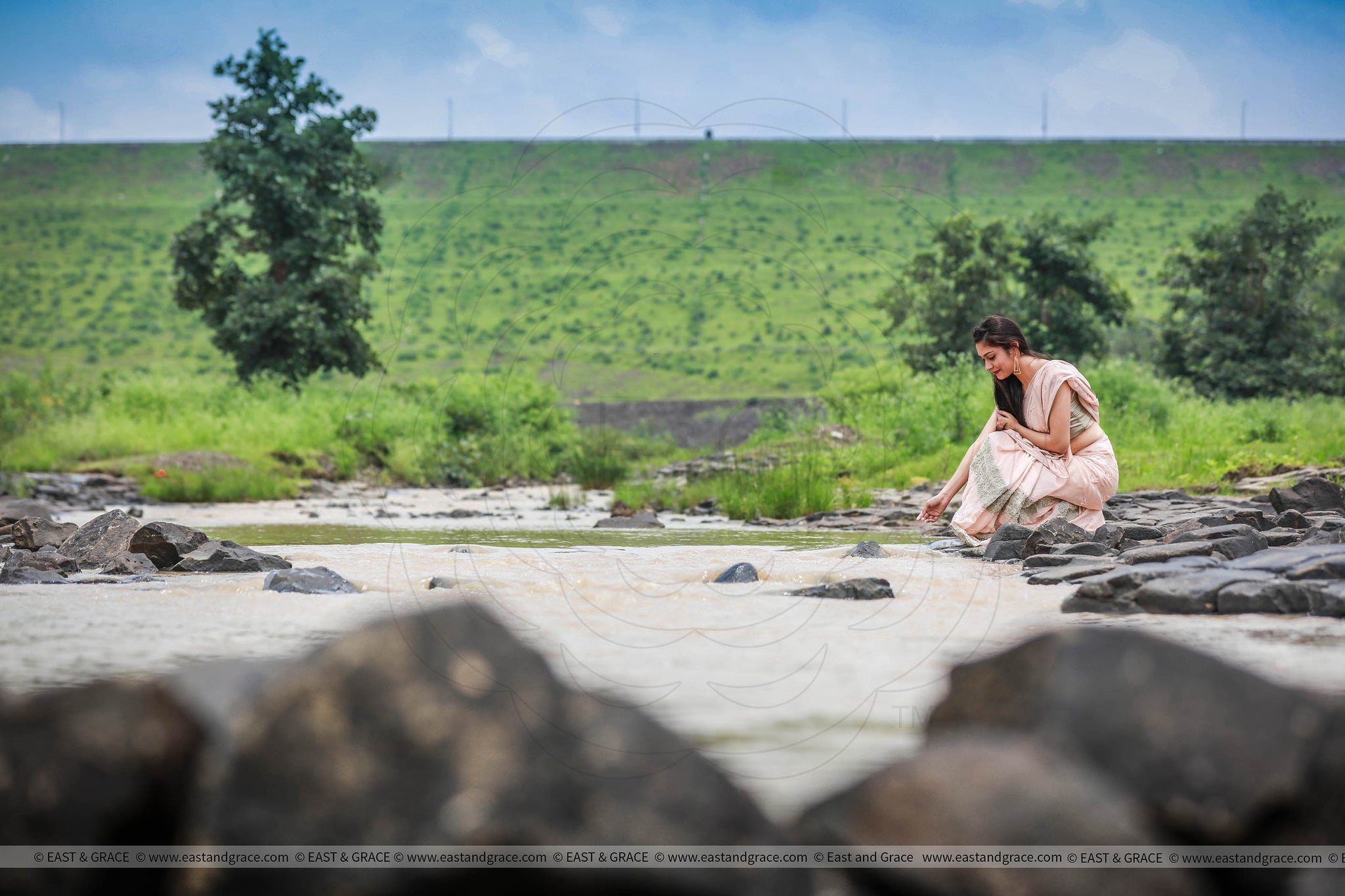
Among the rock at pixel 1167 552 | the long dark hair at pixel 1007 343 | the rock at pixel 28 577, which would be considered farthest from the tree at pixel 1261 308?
the rock at pixel 28 577

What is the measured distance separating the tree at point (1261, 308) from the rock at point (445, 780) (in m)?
23.6

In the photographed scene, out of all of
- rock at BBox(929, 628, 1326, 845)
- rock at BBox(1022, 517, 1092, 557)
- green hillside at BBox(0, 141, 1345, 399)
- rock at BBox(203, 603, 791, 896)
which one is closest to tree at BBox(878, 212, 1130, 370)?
green hillside at BBox(0, 141, 1345, 399)

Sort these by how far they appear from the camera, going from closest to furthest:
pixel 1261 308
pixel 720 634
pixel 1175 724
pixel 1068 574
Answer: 1. pixel 1175 724
2. pixel 720 634
3. pixel 1068 574
4. pixel 1261 308

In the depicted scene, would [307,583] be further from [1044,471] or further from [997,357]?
[1044,471]

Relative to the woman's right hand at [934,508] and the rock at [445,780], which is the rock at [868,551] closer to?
the woman's right hand at [934,508]

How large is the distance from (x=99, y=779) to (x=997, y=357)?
625 centimetres

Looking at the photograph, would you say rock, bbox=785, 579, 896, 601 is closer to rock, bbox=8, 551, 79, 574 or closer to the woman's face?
the woman's face

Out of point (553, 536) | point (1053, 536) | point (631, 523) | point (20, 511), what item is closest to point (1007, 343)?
point (1053, 536)

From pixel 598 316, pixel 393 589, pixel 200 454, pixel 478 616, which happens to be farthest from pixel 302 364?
pixel 598 316

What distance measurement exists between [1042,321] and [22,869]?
22125mm

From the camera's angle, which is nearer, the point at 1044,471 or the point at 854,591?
the point at 854,591

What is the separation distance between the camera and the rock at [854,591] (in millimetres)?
5000

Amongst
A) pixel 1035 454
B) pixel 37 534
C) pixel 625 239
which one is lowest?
pixel 37 534

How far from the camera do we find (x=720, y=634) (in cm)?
424
